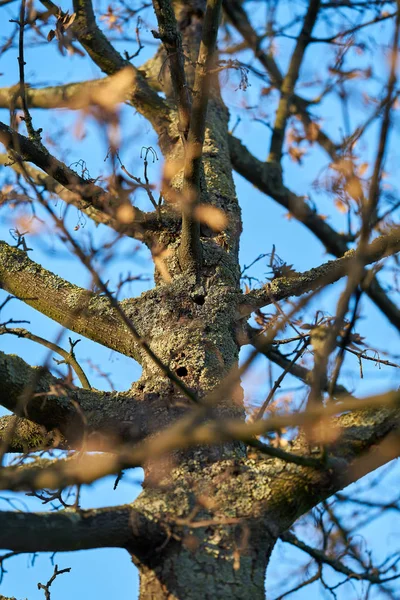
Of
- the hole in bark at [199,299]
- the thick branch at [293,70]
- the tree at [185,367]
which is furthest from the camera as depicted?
the thick branch at [293,70]

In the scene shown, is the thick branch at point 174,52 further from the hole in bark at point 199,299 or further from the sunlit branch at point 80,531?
the sunlit branch at point 80,531

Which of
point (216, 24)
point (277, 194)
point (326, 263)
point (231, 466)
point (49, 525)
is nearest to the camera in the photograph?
point (49, 525)

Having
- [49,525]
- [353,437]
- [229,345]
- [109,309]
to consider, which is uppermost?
[109,309]

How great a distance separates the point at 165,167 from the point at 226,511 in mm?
1527

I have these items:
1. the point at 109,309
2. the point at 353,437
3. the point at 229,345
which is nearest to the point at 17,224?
the point at 109,309

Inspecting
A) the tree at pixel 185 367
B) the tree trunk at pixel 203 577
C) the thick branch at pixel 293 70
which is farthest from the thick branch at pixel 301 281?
the thick branch at pixel 293 70

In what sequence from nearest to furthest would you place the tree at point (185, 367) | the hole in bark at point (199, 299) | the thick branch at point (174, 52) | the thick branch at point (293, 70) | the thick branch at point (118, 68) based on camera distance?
the tree at point (185, 367) → the thick branch at point (174, 52) → the hole in bark at point (199, 299) → the thick branch at point (118, 68) → the thick branch at point (293, 70)

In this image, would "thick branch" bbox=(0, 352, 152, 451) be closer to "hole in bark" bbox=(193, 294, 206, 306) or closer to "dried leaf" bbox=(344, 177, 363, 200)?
"hole in bark" bbox=(193, 294, 206, 306)

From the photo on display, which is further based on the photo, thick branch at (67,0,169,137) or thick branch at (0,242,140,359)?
thick branch at (67,0,169,137)

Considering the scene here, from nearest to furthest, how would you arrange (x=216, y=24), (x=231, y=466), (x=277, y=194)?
(x=231, y=466) < (x=216, y=24) < (x=277, y=194)

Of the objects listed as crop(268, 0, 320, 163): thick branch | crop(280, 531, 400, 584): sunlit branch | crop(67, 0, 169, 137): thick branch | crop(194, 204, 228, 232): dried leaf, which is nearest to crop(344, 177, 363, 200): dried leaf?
crop(194, 204, 228, 232): dried leaf

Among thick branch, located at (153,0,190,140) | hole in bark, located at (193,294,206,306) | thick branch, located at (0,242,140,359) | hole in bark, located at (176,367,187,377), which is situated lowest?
hole in bark, located at (176,367,187,377)

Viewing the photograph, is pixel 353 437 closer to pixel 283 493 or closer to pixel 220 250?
pixel 283 493

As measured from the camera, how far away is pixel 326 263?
244cm
